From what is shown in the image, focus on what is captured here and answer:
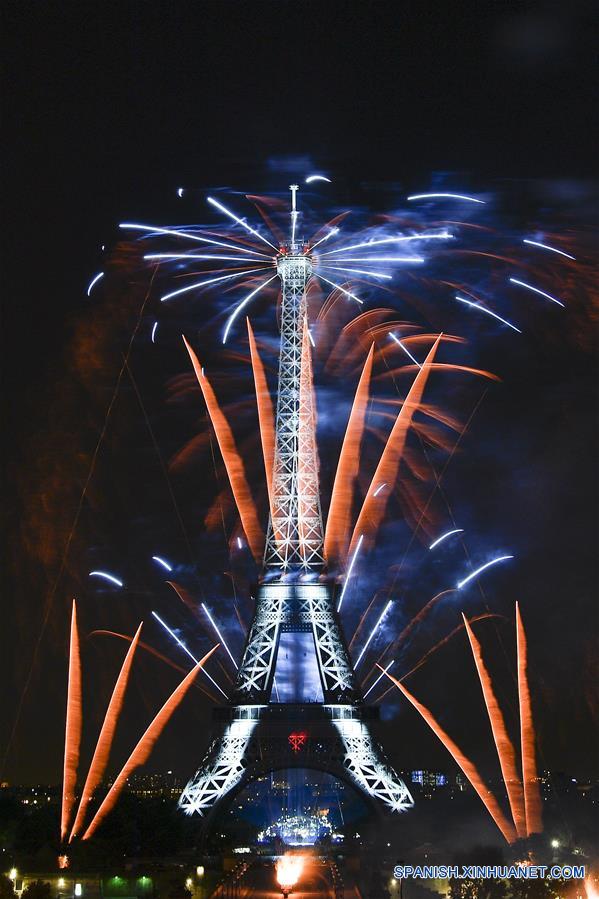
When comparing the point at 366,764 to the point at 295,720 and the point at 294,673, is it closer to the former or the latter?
the point at 295,720

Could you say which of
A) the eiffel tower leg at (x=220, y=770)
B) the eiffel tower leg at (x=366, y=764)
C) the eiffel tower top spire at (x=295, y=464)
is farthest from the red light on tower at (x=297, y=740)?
the eiffel tower top spire at (x=295, y=464)

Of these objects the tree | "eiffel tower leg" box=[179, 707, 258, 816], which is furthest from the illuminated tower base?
the tree

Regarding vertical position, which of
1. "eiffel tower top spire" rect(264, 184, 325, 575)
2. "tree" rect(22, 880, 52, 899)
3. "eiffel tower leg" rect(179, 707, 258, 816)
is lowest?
"tree" rect(22, 880, 52, 899)

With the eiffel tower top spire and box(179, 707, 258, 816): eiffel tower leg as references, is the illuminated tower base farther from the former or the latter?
the eiffel tower top spire

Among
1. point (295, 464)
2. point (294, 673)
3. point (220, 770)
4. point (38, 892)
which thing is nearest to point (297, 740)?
point (294, 673)

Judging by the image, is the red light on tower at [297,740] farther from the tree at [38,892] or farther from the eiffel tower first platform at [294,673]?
the tree at [38,892]
